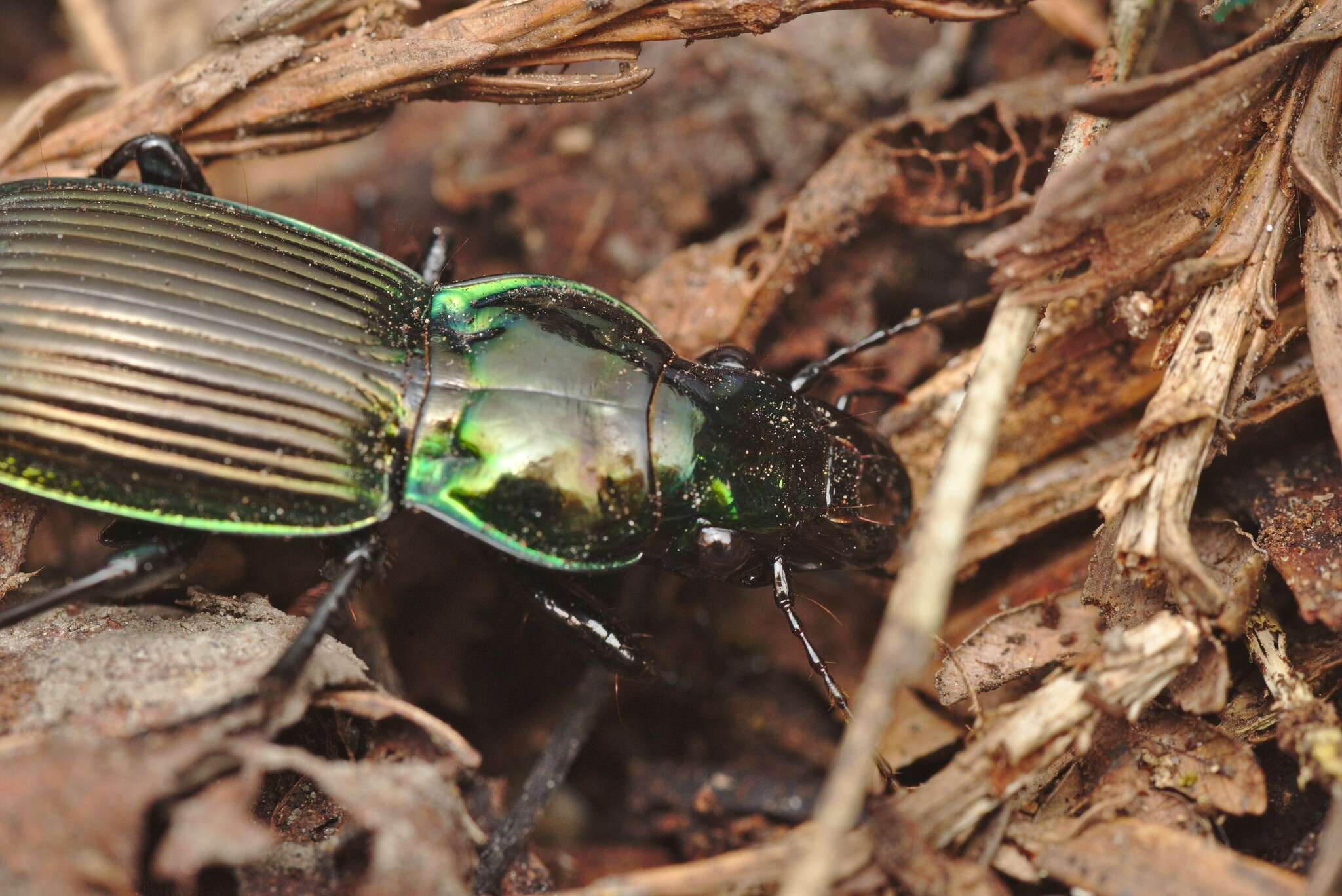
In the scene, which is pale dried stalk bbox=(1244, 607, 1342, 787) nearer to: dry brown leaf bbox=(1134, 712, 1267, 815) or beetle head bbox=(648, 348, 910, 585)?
dry brown leaf bbox=(1134, 712, 1267, 815)

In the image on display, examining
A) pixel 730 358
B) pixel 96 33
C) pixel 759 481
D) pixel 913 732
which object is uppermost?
pixel 96 33

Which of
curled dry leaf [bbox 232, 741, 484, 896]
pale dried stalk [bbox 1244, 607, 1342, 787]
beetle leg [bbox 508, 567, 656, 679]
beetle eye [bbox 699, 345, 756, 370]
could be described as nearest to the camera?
curled dry leaf [bbox 232, 741, 484, 896]

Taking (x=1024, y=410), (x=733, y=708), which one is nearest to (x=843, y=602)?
(x=733, y=708)

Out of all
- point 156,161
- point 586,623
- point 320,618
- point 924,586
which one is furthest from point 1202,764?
point 156,161

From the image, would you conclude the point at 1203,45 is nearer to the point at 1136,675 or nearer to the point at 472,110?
the point at 1136,675

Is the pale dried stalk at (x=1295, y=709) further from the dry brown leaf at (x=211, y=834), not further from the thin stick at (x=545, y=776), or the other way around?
the dry brown leaf at (x=211, y=834)

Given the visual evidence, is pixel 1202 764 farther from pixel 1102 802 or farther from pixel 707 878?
pixel 707 878

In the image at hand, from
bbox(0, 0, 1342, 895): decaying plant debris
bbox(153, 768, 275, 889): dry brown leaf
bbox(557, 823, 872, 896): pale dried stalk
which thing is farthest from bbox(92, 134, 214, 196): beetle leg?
bbox(557, 823, 872, 896): pale dried stalk
